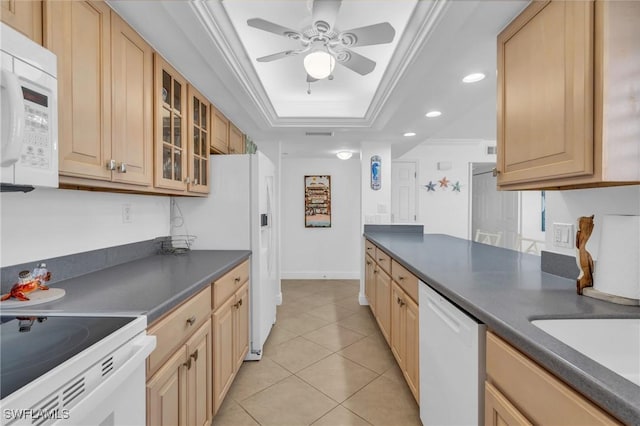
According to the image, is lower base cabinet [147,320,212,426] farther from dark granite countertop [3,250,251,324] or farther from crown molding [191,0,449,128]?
crown molding [191,0,449,128]

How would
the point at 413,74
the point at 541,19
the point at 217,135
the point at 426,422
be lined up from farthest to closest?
the point at 217,135, the point at 413,74, the point at 426,422, the point at 541,19

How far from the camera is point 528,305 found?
109 centimetres

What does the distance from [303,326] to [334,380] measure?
3.45 ft

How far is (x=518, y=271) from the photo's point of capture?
164cm

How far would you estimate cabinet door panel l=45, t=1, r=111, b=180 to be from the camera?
3.68 feet

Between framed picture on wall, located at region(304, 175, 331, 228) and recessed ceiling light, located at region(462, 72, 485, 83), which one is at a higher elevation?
recessed ceiling light, located at region(462, 72, 485, 83)

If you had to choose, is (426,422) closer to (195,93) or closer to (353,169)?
(195,93)

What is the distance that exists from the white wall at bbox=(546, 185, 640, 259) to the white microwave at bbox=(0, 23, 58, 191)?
195 centimetres

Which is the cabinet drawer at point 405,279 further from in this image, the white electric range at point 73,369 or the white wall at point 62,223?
the white wall at point 62,223

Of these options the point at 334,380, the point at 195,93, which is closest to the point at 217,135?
the point at 195,93

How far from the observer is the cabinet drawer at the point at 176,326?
3.60 feet

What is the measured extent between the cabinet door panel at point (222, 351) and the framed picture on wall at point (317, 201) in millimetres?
3509

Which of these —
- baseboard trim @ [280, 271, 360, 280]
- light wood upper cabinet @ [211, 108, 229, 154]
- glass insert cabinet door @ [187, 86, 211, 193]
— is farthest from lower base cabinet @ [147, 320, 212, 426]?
baseboard trim @ [280, 271, 360, 280]

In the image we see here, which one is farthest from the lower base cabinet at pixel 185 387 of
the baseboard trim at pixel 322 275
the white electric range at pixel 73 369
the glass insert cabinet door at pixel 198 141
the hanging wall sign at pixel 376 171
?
the baseboard trim at pixel 322 275
